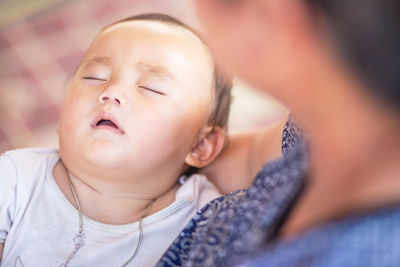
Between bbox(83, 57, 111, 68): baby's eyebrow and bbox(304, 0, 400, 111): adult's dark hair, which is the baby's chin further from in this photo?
bbox(304, 0, 400, 111): adult's dark hair

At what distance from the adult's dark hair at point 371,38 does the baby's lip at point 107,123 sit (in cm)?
65

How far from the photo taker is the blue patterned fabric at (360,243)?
1.91ft

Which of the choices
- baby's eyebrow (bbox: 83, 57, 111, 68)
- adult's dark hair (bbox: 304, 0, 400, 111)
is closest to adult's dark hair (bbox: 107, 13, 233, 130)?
baby's eyebrow (bbox: 83, 57, 111, 68)

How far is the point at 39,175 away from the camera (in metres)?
1.28

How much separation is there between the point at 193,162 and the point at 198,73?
22 cm

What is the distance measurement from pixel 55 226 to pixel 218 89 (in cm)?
54

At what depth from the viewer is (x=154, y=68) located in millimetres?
1273

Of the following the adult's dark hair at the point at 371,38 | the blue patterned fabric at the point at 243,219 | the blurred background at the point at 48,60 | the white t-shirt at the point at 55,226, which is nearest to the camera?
the adult's dark hair at the point at 371,38

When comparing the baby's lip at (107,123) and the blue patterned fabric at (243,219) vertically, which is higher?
the baby's lip at (107,123)

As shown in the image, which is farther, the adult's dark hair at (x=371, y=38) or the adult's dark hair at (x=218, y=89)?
the adult's dark hair at (x=218, y=89)

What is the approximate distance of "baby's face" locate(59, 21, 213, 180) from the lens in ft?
3.88

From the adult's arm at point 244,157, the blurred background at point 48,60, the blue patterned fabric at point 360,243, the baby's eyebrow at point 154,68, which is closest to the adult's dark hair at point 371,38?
the blue patterned fabric at point 360,243

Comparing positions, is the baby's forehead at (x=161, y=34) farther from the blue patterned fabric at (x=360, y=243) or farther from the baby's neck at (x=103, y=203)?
the blue patterned fabric at (x=360, y=243)

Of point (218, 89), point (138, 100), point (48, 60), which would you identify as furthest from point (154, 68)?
point (48, 60)
